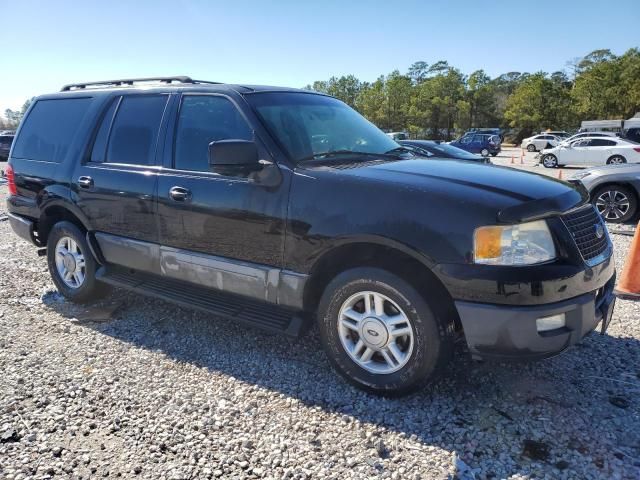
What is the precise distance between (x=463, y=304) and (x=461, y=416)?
716 millimetres

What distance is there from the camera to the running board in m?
3.27

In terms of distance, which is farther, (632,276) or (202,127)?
(632,276)

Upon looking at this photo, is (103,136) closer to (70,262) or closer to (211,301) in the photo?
(70,262)

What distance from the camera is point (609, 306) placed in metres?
2.98

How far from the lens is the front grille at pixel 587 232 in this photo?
2770mm

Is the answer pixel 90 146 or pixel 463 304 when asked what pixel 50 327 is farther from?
pixel 463 304

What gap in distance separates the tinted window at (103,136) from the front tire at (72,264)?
759 mm

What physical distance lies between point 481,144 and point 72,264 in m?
29.7

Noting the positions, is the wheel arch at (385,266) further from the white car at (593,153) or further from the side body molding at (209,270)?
the white car at (593,153)

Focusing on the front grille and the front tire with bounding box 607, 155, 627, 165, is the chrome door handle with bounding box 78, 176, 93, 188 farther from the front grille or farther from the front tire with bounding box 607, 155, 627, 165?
the front tire with bounding box 607, 155, 627, 165

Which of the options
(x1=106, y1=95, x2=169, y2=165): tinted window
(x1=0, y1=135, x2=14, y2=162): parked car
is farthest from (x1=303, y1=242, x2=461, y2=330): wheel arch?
(x1=0, y1=135, x2=14, y2=162): parked car

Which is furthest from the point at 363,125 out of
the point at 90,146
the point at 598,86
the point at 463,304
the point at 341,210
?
the point at 598,86

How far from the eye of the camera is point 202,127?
3697 mm

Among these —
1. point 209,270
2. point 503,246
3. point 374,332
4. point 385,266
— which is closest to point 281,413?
point 374,332
